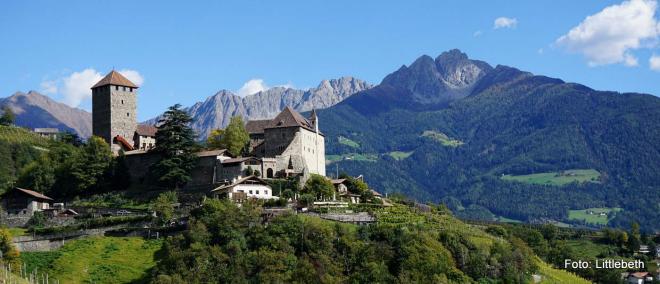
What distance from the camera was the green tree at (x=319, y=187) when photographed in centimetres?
9112

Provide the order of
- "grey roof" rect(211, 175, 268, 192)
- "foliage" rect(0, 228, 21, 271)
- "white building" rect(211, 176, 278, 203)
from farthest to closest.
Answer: "grey roof" rect(211, 175, 268, 192) → "white building" rect(211, 176, 278, 203) → "foliage" rect(0, 228, 21, 271)

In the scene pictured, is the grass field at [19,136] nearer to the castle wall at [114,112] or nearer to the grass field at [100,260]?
the castle wall at [114,112]

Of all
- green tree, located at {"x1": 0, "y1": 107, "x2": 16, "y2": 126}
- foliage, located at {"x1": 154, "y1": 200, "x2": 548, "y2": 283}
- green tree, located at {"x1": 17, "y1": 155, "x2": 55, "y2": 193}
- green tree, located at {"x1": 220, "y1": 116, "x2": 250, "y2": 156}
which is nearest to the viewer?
foliage, located at {"x1": 154, "y1": 200, "x2": 548, "y2": 283}

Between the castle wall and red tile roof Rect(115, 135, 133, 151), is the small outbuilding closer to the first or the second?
red tile roof Rect(115, 135, 133, 151)

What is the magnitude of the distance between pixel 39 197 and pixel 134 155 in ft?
40.1

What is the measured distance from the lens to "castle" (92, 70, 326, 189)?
94.1 meters

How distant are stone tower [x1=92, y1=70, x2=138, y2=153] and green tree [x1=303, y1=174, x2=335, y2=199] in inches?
1012

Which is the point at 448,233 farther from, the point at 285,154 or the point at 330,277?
the point at 285,154

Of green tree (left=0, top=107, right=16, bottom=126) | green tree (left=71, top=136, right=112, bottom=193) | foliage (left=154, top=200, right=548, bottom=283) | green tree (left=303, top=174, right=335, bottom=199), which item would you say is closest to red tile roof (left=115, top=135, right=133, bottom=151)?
green tree (left=71, top=136, right=112, bottom=193)

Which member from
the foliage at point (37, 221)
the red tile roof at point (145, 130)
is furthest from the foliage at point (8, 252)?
the red tile roof at point (145, 130)

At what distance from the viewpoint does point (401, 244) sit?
78.0m

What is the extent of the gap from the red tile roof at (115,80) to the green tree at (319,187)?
29.3m

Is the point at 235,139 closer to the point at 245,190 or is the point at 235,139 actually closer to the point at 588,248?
the point at 245,190

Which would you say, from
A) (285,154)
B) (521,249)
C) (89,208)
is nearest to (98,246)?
(89,208)
